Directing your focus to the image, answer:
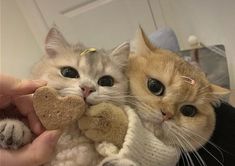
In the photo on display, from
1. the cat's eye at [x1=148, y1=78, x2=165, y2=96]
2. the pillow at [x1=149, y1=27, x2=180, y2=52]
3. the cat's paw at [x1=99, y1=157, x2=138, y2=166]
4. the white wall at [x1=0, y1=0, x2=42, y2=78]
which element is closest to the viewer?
the cat's paw at [x1=99, y1=157, x2=138, y2=166]

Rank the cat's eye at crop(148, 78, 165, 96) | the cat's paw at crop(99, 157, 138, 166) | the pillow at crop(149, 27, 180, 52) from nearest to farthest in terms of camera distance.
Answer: the cat's paw at crop(99, 157, 138, 166), the cat's eye at crop(148, 78, 165, 96), the pillow at crop(149, 27, 180, 52)

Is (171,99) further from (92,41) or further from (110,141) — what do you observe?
(92,41)

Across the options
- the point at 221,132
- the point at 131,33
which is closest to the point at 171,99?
the point at 221,132

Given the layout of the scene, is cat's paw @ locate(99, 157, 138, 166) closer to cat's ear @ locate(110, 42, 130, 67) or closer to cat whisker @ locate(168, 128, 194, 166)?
cat whisker @ locate(168, 128, 194, 166)

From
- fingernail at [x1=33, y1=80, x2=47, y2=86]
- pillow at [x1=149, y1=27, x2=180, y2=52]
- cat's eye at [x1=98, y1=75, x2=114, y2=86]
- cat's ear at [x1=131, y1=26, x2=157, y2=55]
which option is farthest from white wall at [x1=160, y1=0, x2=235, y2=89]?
fingernail at [x1=33, y1=80, x2=47, y2=86]

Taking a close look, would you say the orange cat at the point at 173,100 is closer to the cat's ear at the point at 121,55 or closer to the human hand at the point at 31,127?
the cat's ear at the point at 121,55

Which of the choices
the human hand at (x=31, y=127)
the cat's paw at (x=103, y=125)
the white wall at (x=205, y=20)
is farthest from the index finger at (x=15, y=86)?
the white wall at (x=205, y=20)

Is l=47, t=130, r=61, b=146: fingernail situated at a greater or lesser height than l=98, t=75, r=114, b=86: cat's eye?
lesser

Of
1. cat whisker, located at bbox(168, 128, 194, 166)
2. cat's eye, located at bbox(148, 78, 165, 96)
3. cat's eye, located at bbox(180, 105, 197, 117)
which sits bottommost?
cat whisker, located at bbox(168, 128, 194, 166)
